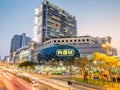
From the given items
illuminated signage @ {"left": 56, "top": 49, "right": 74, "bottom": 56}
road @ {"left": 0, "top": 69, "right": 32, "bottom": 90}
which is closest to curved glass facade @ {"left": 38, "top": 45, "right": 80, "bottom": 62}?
illuminated signage @ {"left": 56, "top": 49, "right": 74, "bottom": 56}

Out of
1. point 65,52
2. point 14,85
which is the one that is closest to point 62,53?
point 65,52

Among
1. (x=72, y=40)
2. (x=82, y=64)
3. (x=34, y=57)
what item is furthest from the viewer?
(x=34, y=57)

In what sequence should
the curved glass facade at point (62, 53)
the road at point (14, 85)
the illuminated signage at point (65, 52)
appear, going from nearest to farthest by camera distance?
the road at point (14, 85) < the curved glass facade at point (62, 53) < the illuminated signage at point (65, 52)

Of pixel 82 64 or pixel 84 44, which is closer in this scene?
pixel 82 64

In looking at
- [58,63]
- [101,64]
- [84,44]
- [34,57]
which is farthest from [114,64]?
[34,57]

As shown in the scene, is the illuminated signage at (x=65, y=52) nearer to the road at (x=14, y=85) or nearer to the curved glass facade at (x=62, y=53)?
the curved glass facade at (x=62, y=53)

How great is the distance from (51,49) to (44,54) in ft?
26.0

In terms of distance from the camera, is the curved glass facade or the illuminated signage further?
the illuminated signage

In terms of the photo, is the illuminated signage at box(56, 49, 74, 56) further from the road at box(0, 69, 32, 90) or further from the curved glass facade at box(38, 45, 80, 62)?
the road at box(0, 69, 32, 90)

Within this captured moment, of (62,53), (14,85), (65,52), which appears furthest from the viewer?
(62,53)

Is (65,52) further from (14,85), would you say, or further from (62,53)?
(14,85)

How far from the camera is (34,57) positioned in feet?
615

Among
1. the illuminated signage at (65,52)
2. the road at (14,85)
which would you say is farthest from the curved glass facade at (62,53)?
the road at (14,85)

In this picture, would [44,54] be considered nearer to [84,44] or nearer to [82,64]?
[84,44]
